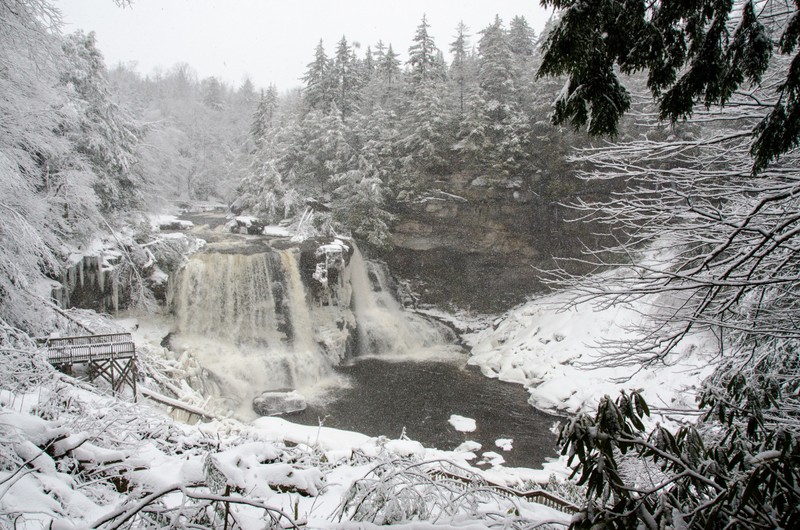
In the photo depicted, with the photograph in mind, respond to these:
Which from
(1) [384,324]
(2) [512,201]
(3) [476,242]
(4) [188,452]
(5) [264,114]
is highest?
(5) [264,114]

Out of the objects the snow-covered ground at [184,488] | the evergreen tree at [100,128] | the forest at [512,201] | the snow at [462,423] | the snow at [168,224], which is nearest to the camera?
the forest at [512,201]

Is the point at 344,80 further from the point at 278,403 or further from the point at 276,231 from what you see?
the point at 278,403

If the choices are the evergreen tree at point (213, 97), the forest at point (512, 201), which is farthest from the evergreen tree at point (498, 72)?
the evergreen tree at point (213, 97)

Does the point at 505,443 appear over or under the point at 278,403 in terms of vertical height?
under

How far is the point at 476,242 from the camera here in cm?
2439

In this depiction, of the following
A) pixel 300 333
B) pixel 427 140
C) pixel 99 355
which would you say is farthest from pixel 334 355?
pixel 427 140

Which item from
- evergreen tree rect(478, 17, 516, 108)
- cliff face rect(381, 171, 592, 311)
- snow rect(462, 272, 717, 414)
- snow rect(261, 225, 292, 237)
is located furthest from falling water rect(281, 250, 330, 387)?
evergreen tree rect(478, 17, 516, 108)

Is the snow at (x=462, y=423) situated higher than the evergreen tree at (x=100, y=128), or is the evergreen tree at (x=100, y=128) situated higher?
the evergreen tree at (x=100, y=128)

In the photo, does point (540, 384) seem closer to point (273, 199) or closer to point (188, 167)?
point (273, 199)

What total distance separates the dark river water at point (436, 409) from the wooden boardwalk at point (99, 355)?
18.1ft

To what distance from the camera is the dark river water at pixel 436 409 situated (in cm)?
1343

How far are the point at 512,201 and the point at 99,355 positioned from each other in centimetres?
2039

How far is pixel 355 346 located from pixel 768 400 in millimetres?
19010

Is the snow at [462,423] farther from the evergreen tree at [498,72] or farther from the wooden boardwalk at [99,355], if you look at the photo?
the evergreen tree at [498,72]
